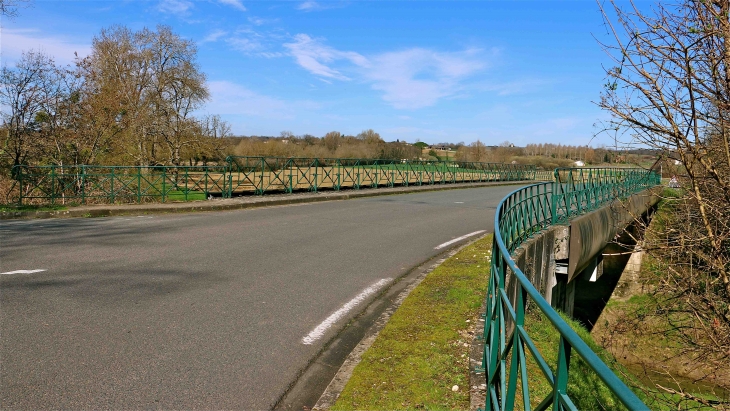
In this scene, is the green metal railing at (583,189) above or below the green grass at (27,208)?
above

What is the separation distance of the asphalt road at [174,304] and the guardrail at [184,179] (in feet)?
14.8

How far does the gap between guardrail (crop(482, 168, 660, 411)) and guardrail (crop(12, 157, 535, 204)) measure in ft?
35.6

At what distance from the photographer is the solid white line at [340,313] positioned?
5051mm

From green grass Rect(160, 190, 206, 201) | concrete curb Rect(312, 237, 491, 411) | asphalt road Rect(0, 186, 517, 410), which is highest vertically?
green grass Rect(160, 190, 206, 201)

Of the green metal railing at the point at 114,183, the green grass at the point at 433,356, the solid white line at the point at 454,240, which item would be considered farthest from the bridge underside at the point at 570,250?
the green metal railing at the point at 114,183

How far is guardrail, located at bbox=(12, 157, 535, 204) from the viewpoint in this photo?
15844mm

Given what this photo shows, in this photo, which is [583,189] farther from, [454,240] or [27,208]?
[27,208]

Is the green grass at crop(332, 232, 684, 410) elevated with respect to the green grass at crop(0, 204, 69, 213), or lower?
lower

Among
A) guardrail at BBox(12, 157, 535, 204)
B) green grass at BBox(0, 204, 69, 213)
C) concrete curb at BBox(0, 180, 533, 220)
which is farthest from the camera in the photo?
guardrail at BBox(12, 157, 535, 204)

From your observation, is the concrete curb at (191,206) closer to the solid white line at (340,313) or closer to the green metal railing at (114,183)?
the green metal railing at (114,183)

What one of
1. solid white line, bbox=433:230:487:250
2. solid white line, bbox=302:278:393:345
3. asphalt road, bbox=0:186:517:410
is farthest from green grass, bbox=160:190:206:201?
solid white line, bbox=302:278:393:345

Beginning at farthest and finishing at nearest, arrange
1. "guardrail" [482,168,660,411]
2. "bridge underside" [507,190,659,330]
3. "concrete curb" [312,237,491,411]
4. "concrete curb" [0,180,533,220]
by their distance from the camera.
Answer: "concrete curb" [0,180,533,220] → "bridge underside" [507,190,659,330] → "concrete curb" [312,237,491,411] → "guardrail" [482,168,660,411]

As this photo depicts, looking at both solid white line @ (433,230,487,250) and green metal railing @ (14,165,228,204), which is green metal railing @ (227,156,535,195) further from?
solid white line @ (433,230,487,250)

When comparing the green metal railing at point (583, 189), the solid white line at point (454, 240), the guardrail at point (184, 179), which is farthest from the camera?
the guardrail at point (184, 179)
